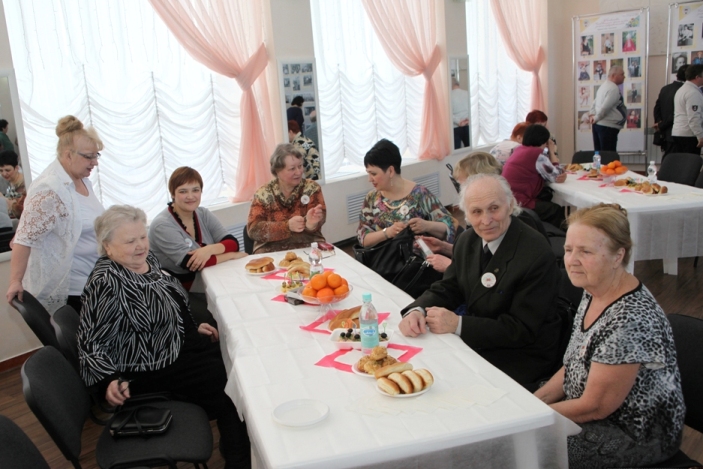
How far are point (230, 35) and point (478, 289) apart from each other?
3.78 metres

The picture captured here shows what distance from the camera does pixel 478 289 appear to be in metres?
2.40

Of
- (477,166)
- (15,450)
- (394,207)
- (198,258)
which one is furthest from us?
(394,207)

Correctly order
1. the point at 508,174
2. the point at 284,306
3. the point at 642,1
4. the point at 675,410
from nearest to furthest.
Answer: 1. the point at 675,410
2. the point at 284,306
3. the point at 508,174
4. the point at 642,1

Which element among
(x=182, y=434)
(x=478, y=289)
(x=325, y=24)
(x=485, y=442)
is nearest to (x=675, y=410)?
(x=485, y=442)

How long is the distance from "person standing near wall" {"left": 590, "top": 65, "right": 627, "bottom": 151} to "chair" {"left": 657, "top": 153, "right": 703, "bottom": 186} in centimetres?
279

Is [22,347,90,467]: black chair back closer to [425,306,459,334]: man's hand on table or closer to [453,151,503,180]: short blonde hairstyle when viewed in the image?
[425,306,459,334]: man's hand on table

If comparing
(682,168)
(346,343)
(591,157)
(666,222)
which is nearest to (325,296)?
(346,343)

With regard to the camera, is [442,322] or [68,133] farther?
[68,133]

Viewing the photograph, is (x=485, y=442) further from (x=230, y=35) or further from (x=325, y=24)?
(x=325, y=24)

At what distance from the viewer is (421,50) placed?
7441 millimetres

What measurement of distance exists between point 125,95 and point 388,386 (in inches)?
150

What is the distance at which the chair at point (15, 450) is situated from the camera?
1.58 m

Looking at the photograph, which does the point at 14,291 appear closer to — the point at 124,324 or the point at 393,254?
the point at 124,324

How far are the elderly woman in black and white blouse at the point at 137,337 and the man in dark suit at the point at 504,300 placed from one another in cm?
94
